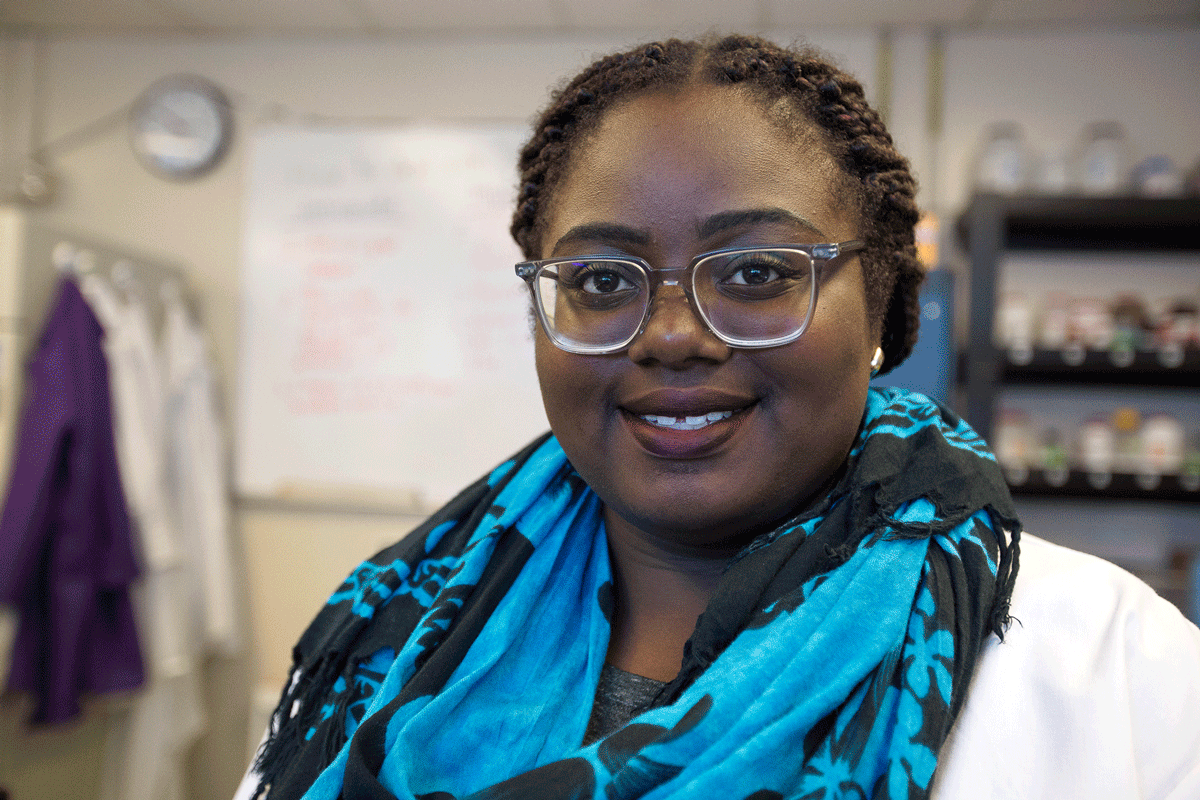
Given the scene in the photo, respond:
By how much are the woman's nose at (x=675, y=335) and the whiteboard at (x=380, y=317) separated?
1762 mm

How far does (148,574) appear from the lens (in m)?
2.07

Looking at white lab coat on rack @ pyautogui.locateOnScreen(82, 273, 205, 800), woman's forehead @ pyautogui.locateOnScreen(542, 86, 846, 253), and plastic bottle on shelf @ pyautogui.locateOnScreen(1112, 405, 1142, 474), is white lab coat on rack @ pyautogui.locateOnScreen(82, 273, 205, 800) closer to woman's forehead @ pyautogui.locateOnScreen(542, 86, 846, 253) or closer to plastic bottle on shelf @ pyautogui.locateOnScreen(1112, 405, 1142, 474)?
woman's forehead @ pyautogui.locateOnScreen(542, 86, 846, 253)

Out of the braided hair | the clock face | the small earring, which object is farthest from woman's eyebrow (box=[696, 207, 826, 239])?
the clock face

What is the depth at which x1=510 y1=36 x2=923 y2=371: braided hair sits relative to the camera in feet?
2.35

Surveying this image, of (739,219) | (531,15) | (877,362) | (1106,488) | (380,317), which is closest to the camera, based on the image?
(739,219)

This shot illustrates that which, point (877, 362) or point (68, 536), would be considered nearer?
point (877, 362)

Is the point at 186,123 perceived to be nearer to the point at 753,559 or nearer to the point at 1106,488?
the point at 753,559

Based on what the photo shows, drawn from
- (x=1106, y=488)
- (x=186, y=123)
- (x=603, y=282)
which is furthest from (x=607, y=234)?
(x=186, y=123)

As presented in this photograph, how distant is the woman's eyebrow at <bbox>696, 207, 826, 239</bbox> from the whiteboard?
179cm

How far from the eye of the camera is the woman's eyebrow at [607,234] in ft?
2.23

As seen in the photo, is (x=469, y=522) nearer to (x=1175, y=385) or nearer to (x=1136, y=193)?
(x=1136, y=193)

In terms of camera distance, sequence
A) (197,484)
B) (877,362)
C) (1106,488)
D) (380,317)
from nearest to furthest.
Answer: (877,362) < (1106,488) < (197,484) < (380,317)

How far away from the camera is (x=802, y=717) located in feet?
1.94

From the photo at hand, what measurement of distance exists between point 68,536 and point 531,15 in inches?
79.5
